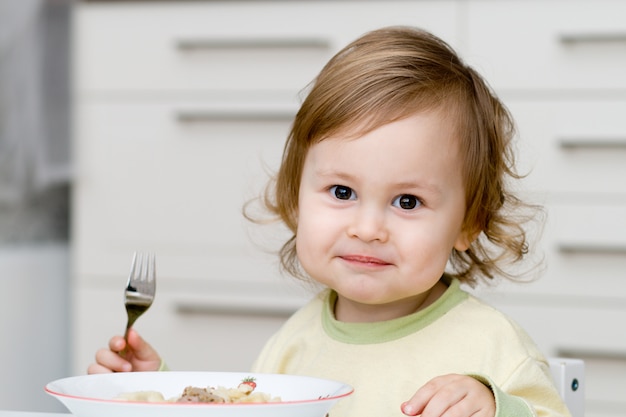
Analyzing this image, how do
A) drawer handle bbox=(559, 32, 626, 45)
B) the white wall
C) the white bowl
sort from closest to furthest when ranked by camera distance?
the white bowl, drawer handle bbox=(559, 32, 626, 45), the white wall

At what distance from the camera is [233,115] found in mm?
1908

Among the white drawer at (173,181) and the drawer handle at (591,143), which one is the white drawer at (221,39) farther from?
the drawer handle at (591,143)

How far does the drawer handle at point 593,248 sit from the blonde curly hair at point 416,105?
68cm

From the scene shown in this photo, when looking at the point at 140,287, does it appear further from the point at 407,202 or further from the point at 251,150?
the point at 251,150

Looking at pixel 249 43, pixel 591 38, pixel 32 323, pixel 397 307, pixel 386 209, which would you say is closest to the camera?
pixel 386 209

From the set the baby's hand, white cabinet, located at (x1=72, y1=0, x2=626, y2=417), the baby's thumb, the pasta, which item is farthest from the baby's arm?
white cabinet, located at (x1=72, y1=0, x2=626, y2=417)

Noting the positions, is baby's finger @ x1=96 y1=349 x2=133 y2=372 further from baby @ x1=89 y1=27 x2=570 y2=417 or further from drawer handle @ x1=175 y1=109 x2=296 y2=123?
drawer handle @ x1=175 y1=109 x2=296 y2=123

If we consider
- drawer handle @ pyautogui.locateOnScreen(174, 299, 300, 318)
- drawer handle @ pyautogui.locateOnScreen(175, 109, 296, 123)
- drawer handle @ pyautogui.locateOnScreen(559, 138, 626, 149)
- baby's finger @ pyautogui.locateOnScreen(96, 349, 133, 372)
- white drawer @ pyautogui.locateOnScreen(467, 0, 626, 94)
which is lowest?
drawer handle @ pyautogui.locateOnScreen(174, 299, 300, 318)

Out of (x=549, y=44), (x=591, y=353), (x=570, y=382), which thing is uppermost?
(x=549, y=44)

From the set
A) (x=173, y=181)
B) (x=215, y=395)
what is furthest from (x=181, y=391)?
(x=173, y=181)

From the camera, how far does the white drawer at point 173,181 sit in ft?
6.26

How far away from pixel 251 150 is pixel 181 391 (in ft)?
3.80

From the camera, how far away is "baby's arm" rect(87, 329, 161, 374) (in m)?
1.00

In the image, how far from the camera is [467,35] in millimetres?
1765
